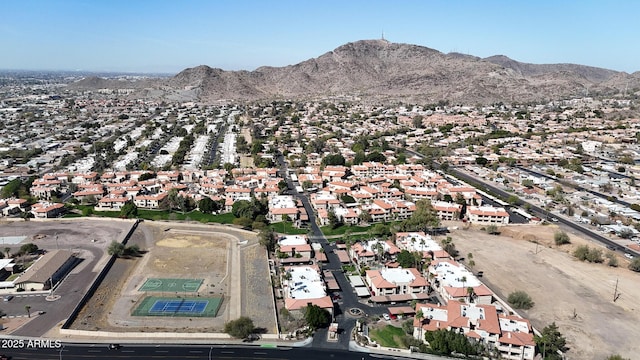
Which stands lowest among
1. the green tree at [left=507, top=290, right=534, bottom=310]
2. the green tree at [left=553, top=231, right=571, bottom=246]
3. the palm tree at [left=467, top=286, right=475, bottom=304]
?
the green tree at [left=507, top=290, right=534, bottom=310]

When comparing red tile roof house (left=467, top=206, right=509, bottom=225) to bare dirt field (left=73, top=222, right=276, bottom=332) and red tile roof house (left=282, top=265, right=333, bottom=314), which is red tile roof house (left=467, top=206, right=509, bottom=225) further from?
bare dirt field (left=73, top=222, right=276, bottom=332)

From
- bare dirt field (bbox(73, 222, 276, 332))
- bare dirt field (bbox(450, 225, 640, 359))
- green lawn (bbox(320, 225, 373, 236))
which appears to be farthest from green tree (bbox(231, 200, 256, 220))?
bare dirt field (bbox(450, 225, 640, 359))

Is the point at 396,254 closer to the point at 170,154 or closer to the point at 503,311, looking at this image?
the point at 503,311

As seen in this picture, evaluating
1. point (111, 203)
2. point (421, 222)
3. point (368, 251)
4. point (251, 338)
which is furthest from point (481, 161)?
point (251, 338)

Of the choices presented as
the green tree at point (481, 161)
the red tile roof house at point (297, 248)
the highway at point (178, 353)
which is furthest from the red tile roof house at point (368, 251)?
the green tree at point (481, 161)

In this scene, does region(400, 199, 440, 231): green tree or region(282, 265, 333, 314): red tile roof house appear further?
region(400, 199, 440, 231): green tree

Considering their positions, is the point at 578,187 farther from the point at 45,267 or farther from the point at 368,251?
the point at 45,267
